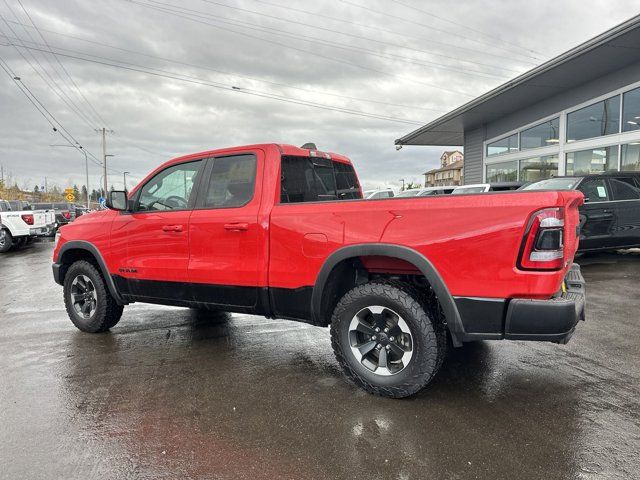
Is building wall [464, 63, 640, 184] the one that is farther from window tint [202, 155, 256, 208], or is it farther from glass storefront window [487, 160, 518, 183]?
window tint [202, 155, 256, 208]

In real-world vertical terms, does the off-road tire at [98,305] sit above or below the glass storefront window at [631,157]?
below

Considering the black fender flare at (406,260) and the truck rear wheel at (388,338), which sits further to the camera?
the truck rear wheel at (388,338)

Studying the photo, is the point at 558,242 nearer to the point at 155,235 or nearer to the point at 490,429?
the point at 490,429

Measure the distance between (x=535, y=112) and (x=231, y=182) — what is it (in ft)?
48.8

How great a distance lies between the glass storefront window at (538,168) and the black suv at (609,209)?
6.08 metres

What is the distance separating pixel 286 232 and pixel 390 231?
0.85m

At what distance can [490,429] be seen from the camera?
2.73 metres

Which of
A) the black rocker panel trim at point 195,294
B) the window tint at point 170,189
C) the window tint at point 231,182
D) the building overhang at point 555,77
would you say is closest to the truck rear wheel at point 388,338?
the black rocker panel trim at point 195,294

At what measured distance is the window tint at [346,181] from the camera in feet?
14.9

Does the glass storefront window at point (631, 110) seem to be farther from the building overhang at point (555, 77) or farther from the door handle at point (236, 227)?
the door handle at point (236, 227)

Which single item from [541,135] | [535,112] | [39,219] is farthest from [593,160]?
[39,219]

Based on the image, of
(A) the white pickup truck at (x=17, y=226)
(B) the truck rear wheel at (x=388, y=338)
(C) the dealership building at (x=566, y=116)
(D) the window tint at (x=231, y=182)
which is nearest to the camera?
(B) the truck rear wheel at (x=388, y=338)

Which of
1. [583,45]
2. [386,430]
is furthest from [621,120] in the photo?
[386,430]

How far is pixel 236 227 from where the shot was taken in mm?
3627
